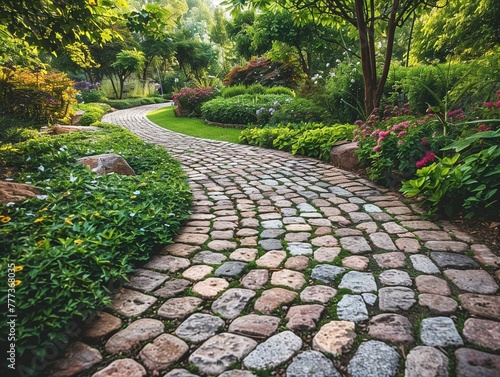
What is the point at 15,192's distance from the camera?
2584 mm

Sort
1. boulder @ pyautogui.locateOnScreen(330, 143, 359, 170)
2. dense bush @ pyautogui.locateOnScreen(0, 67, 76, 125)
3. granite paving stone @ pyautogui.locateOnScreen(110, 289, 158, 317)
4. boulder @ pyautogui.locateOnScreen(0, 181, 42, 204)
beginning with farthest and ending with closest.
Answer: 1. dense bush @ pyautogui.locateOnScreen(0, 67, 76, 125)
2. boulder @ pyautogui.locateOnScreen(330, 143, 359, 170)
3. boulder @ pyautogui.locateOnScreen(0, 181, 42, 204)
4. granite paving stone @ pyautogui.locateOnScreen(110, 289, 158, 317)

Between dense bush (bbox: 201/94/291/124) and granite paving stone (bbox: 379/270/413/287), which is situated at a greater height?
dense bush (bbox: 201/94/291/124)

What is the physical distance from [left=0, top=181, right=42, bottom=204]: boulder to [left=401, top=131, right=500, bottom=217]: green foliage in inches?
134

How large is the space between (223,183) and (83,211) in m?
2.02

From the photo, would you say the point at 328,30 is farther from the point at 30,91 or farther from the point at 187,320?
the point at 187,320

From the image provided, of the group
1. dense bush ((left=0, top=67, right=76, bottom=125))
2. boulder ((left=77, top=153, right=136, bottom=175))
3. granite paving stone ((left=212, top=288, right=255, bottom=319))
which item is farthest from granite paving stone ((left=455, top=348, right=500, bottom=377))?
dense bush ((left=0, top=67, right=76, bottom=125))

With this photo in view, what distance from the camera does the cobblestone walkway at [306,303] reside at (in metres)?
1.35

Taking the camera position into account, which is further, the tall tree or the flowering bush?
the flowering bush

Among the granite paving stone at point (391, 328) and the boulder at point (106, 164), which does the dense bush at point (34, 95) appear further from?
the granite paving stone at point (391, 328)

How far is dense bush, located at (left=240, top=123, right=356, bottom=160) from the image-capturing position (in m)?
5.18

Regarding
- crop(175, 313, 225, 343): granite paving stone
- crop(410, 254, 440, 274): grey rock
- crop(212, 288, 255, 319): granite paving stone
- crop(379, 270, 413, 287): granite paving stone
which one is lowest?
crop(175, 313, 225, 343): granite paving stone

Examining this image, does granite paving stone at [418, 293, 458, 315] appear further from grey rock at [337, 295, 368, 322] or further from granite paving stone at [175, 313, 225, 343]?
granite paving stone at [175, 313, 225, 343]

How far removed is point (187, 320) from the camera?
5.41ft

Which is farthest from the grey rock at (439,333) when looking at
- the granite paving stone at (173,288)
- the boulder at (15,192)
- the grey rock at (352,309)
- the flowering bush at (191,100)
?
the flowering bush at (191,100)
